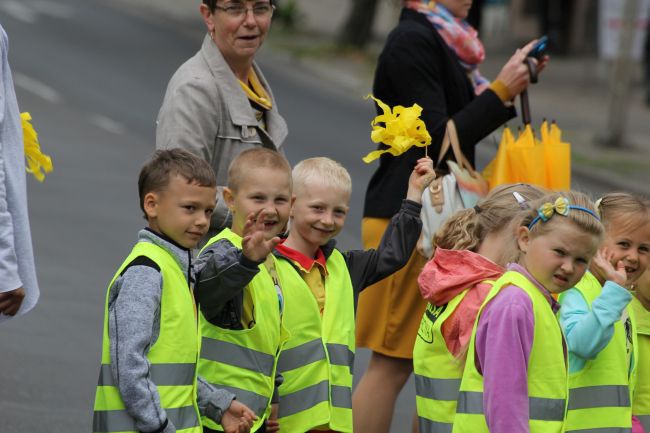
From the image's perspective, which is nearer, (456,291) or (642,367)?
(456,291)

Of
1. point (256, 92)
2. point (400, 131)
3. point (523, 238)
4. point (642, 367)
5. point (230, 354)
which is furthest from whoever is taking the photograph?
point (256, 92)

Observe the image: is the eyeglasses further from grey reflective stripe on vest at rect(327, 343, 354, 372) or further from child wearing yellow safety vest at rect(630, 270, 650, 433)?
child wearing yellow safety vest at rect(630, 270, 650, 433)

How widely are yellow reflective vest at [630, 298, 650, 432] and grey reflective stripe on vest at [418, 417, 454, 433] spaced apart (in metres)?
0.72

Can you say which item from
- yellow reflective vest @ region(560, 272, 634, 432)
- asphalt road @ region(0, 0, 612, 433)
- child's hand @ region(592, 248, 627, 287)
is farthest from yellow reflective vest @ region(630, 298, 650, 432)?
asphalt road @ region(0, 0, 612, 433)

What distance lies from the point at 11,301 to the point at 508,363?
61.5 inches

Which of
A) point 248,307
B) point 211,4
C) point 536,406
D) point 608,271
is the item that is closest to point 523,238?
point 608,271

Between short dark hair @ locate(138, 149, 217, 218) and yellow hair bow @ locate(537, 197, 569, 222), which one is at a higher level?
short dark hair @ locate(138, 149, 217, 218)

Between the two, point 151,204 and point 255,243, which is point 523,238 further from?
point 151,204

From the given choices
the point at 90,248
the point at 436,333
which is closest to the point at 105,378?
the point at 436,333

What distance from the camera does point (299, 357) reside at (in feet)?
15.8

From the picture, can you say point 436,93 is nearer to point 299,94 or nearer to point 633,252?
point 633,252

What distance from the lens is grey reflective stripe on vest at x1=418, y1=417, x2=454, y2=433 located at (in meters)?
4.85

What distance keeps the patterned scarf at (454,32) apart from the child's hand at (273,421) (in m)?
1.89

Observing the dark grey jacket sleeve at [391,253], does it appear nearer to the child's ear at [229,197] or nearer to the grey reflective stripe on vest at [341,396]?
the grey reflective stripe on vest at [341,396]
